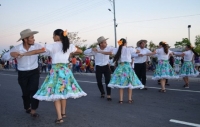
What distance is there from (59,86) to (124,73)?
2.71m

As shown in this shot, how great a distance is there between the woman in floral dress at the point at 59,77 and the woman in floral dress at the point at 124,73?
2.19 m

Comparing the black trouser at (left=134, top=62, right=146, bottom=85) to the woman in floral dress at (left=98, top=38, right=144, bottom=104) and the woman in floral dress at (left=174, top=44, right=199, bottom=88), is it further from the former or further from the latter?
the woman in floral dress at (left=98, top=38, right=144, bottom=104)

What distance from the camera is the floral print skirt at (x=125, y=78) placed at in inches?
272

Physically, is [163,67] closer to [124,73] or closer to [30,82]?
[124,73]

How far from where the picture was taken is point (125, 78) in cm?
697

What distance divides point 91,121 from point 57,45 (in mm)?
1909

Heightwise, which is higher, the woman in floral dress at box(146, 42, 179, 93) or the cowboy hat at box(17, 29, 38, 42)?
the cowboy hat at box(17, 29, 38, 42)

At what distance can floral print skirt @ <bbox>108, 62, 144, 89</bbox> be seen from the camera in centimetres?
690

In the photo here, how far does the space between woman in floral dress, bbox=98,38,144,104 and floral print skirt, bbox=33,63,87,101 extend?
2189 millimetres

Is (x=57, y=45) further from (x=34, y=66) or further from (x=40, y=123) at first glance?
(x=40, y=123)

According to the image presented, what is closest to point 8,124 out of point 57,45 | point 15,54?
point 15,54

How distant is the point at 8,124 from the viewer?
512 centimetres

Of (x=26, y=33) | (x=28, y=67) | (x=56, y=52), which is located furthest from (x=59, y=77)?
(x=26, y=33)

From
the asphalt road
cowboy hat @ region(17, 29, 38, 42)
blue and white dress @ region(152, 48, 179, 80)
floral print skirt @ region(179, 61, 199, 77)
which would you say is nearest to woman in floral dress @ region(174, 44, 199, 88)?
floral print skirt @ region(179, 61, 199, 77)
